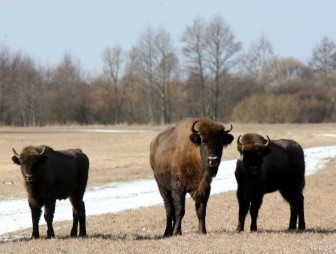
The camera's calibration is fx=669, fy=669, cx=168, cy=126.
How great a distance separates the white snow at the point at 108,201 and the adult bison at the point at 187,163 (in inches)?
178

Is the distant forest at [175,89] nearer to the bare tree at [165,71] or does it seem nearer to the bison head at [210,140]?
the bare tree at [165,71]

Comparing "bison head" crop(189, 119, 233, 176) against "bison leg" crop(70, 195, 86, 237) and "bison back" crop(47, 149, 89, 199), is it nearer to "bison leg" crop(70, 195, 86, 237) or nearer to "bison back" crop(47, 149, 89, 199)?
"bison back" crop(47, 149, 89, 199)

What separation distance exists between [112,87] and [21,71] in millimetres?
17627

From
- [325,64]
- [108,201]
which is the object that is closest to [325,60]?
[325,64]

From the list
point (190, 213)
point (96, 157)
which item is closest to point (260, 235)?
point (190, 213)

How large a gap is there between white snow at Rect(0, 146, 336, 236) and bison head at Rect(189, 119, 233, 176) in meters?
5.82

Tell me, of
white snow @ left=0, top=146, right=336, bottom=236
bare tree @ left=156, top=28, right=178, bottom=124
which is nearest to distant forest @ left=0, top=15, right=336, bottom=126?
bare tree @ left=156, top=28, right=178, bottom=124

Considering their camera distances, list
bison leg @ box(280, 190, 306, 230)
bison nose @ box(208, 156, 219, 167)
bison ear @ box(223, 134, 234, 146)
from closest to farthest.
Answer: bison nose @ box(208, 156, 219, 167), bison ear @ box(223, 134, 234, 146), bison leg @ box(280, 190, 306, 230)

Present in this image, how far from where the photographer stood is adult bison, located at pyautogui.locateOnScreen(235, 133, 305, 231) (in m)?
13.6

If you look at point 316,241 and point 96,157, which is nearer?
point 316,241

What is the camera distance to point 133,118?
11588cm

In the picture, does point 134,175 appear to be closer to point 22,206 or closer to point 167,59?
point 22,206

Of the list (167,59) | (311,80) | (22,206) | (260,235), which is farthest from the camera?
(311,80)

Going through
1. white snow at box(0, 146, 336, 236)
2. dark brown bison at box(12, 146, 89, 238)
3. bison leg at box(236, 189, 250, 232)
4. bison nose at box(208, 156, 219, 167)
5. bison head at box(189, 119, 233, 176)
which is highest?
bison head at box(189, 119, 233, 176)
